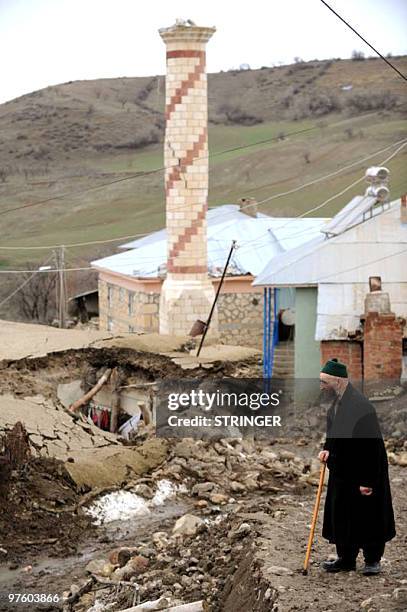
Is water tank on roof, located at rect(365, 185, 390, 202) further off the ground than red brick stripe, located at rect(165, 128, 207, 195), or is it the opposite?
red brick stripe, located at rect(165, 128, 207, 195)

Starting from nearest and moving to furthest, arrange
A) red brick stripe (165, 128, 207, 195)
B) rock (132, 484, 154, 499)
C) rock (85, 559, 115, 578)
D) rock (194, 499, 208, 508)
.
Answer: rock (85, 559, 115, 578) < rock (194, 499, 208, 508) < rock (132, 484, 154, 499) < red brick stripe (165, 128, 207, 195)

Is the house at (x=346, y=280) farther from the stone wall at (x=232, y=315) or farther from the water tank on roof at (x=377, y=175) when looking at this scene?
the stone wall at (x=232, y=315)

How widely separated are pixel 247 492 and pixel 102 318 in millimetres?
19381

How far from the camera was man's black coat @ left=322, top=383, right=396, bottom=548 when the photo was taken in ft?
25.3

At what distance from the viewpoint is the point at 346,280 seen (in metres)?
18.5

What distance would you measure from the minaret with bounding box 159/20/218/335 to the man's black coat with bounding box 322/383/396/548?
16527 millimetres

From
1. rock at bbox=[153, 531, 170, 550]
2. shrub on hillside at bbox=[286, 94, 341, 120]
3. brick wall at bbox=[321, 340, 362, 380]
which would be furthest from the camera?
shrub on hillside at bbox=[286, 94, 341, 120]

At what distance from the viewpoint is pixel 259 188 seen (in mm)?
60812

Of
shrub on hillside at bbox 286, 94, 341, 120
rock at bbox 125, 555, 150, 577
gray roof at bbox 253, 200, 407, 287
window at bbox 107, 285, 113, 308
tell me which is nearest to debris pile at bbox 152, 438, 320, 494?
rock at bbox 125, 555, 150, 577

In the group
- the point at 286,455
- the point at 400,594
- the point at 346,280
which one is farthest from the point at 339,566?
the point at 346,280

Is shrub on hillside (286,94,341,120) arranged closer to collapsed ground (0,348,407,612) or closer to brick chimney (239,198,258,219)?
brick chimney (239,198,258,219)

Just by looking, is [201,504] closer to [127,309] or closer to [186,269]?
[186,269]

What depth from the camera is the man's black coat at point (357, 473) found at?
772 cm

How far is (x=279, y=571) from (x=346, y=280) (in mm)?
10662
